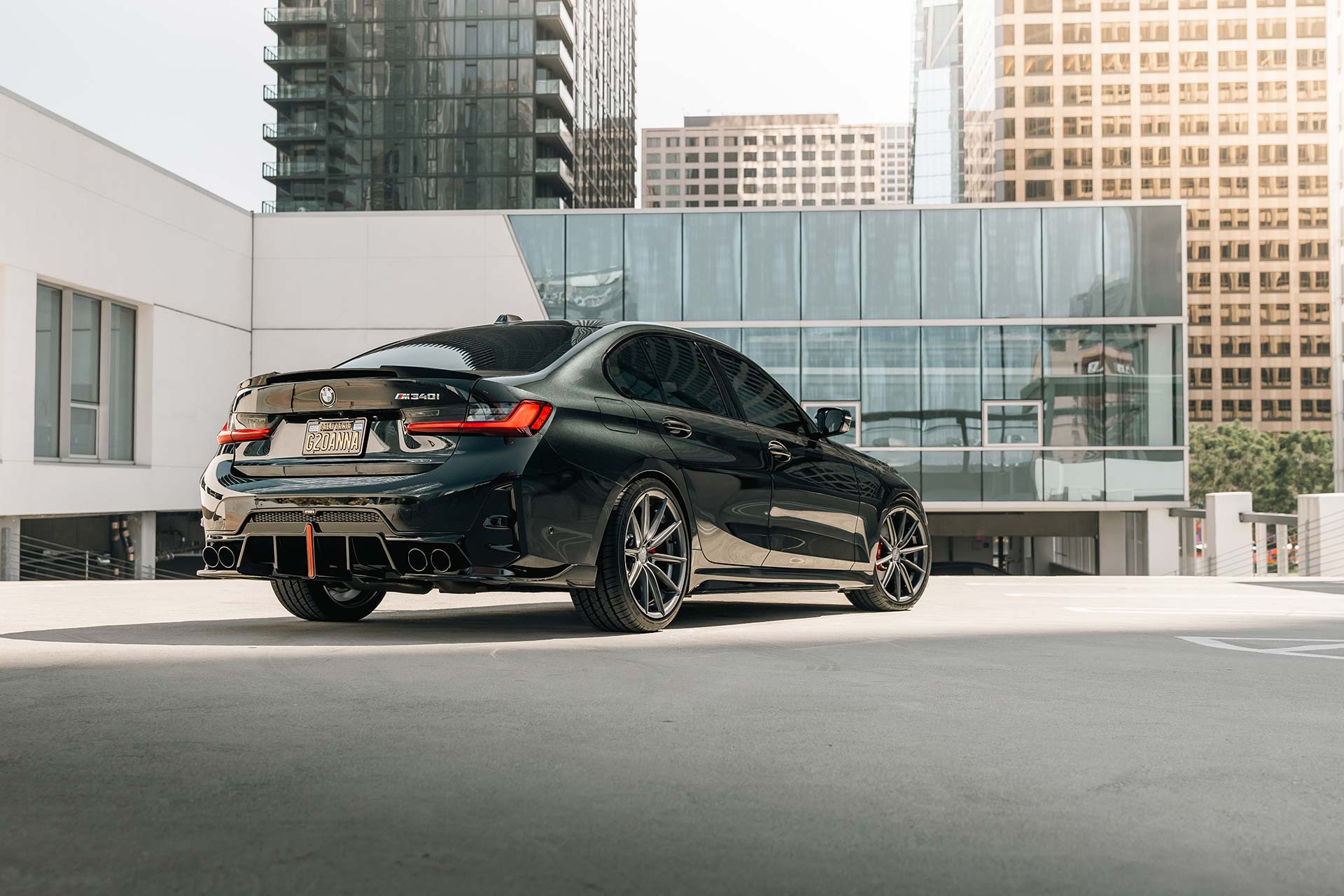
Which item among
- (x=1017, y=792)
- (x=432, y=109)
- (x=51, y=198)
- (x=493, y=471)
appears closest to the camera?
(x=1017, y=792)

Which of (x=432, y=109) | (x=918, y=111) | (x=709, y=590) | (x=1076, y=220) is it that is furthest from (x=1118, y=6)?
(x=709, y=590)

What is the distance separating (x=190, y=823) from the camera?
2625 mm

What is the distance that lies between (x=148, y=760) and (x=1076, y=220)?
26.6 meters

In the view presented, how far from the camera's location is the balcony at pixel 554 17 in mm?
87500

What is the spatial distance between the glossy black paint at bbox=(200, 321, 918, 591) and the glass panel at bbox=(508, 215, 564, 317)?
835 inches

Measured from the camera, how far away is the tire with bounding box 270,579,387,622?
275 inches

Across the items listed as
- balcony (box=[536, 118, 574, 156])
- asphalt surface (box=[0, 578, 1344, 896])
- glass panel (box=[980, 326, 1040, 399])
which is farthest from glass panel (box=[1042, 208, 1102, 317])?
balcony (box=[536, 118, 574, 156])

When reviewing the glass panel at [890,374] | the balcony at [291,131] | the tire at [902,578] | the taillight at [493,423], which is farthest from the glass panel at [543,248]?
the balcony at [291,131]

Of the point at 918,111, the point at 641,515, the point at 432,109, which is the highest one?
the point at 918,111

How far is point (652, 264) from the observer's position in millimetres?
27734

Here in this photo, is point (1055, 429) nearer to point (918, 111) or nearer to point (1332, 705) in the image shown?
point (1332, 705)

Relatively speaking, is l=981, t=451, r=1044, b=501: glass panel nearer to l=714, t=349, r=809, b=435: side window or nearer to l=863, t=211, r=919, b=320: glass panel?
l=863, t=211, r=919, b=320: glass panel

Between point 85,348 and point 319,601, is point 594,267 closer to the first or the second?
point 85,348

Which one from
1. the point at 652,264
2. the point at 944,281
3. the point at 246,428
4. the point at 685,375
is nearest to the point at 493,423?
the point at 246,428
